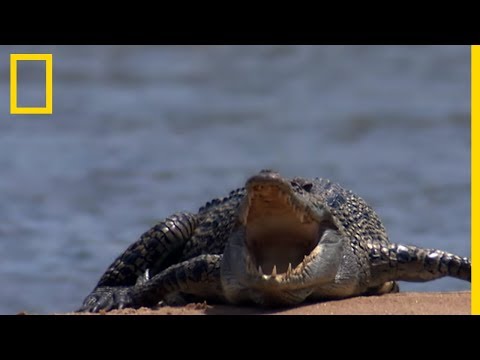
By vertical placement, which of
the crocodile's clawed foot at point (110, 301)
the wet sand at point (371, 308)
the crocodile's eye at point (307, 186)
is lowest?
the wet sand at point (371, 308)

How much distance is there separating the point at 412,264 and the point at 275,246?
48.2 inches

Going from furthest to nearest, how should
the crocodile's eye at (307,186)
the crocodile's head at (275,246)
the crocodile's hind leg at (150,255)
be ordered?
the crocodile's hind leg at (150,255) < the crocodile's eye at (307,186) < the crocodile's head at (275,246)

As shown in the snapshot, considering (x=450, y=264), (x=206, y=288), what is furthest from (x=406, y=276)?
(x=206, y=288)

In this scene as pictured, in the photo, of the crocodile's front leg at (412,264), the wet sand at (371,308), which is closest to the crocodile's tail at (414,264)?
the crocodile's front leg at (412,264)

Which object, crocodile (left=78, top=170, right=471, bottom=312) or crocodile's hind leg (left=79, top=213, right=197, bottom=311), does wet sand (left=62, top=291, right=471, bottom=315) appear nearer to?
crocodile (left=78, top=170, right=471, bottom=312)

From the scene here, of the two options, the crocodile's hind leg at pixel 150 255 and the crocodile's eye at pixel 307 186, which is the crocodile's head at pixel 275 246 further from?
the crocodile's hind leg at pixel 150 255

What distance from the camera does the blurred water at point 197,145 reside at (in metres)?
11.5

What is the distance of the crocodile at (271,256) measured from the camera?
7.27 metres

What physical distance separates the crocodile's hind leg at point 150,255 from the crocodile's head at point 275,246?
1555 millimetres

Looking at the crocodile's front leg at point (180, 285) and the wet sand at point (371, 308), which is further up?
the crocodile's front leg at point (180, 285)

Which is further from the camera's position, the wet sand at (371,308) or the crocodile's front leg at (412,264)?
the crocodile's front leg at (412,264)

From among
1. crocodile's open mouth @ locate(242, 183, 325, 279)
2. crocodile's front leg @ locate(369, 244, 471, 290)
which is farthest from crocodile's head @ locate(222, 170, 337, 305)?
crocodile's front leg @ locate(369, 244, 471, 290)

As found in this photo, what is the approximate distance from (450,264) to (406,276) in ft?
1.01

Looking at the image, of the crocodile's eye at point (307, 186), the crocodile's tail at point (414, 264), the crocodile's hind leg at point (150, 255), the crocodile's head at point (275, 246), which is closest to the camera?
the crocodile's head at point (275, 246)
